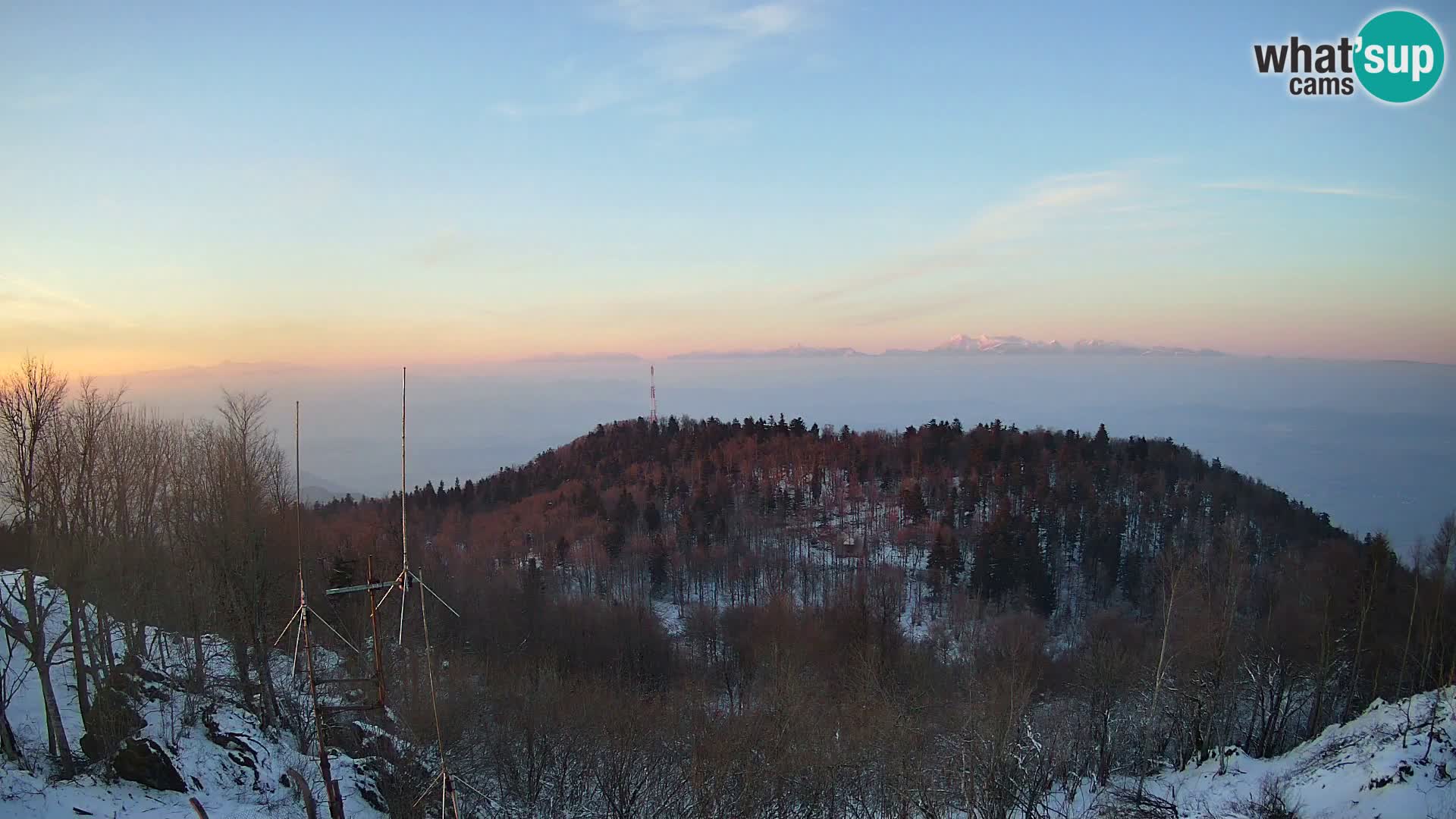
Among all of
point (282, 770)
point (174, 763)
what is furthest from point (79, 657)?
point (282, 770)

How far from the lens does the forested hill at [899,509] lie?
64188mm

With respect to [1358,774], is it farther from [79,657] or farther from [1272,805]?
[79,657]

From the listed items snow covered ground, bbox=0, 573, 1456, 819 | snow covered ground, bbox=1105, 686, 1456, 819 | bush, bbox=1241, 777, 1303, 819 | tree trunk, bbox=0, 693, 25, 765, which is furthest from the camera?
bush, bbox=1241, 777, 1303, 819

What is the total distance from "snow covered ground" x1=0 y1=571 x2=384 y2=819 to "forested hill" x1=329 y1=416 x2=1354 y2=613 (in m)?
46.3

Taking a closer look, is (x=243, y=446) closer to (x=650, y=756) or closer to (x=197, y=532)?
(x=197, y=532)

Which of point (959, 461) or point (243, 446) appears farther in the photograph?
point (959, 461)

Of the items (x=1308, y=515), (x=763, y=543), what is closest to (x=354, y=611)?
(x=763, y=543)

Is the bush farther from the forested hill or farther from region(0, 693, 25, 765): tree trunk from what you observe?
the forested hill

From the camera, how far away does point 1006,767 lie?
75.9 ft

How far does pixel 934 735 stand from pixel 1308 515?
59.3 meters

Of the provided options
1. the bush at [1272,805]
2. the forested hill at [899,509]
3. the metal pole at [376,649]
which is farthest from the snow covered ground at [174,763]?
the forested hill at [899,509]

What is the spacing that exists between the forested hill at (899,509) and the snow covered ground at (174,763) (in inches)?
1824

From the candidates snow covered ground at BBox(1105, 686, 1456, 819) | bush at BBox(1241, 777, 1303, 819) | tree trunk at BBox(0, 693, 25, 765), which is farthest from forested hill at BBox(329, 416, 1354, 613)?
tree trunk at BBox(0, 693, 25, 765)

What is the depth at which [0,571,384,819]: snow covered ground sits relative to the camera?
15.9 m
